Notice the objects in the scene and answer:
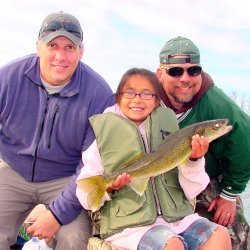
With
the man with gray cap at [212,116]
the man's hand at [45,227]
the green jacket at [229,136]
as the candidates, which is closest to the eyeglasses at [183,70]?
the man with gray cap at [212,116]

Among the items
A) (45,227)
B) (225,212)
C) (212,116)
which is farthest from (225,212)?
(45,227)

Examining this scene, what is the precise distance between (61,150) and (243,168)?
233cm

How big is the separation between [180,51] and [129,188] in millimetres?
2056

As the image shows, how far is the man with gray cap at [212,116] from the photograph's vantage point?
5.46 m

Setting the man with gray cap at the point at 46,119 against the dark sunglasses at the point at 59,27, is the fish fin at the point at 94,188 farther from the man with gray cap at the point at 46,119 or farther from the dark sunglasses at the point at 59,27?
the dark sunglasses at the point at 59,27

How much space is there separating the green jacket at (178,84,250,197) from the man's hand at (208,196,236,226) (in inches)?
5.0

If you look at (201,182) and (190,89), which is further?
(190,89)

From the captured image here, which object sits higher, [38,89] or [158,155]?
[38,89]

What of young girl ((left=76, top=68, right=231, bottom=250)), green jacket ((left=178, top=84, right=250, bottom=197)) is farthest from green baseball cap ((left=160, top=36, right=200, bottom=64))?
young girl ((left=76, top=68, right=231, bottom=250))

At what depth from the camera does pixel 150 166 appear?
4195 millimetres

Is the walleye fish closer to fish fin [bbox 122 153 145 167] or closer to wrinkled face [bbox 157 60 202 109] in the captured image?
fish fin [bbox 122 153 145 167]

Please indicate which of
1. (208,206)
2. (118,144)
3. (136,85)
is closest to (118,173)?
(118,144)

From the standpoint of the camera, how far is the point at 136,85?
4.62m

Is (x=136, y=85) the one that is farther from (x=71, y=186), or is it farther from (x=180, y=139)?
(x=71, y=186)
